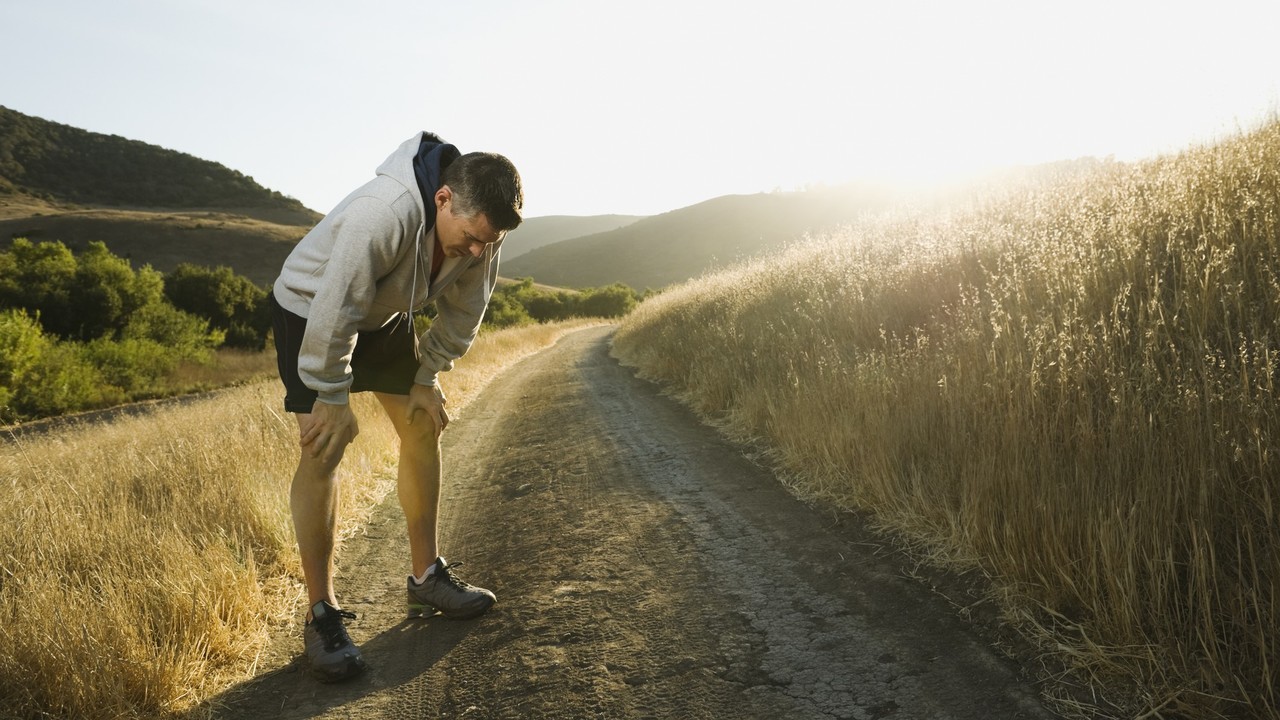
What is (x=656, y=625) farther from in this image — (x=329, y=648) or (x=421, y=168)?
(x=421, y=168)

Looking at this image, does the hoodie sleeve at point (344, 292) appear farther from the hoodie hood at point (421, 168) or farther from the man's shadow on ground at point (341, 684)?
the man's shadow on ground at point (341, 684)

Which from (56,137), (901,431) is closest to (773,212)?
(56,137)

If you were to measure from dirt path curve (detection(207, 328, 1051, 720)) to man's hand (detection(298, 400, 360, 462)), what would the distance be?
2.99 feet

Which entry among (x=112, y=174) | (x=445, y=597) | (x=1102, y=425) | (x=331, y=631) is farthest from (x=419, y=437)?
(x=112, y=174)

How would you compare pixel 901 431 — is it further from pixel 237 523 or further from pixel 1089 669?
pixel 237 523

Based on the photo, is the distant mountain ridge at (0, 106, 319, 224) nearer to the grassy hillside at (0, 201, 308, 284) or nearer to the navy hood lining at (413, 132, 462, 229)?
the grassy hillside at (0, 201, 308, 284)

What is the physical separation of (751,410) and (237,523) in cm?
405

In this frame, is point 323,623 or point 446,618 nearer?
point 323,623

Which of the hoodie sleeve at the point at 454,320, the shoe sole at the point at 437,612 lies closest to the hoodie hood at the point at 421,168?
the hoodie sleeve at the point at 454,320

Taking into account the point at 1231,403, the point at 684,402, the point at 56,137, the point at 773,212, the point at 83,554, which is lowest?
the point at 684,402

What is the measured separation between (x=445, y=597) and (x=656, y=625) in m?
0.99

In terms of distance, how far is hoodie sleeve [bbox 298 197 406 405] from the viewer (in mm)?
2344

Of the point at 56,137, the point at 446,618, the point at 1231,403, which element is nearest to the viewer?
the point at 1231,403

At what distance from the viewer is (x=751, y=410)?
235 inches
